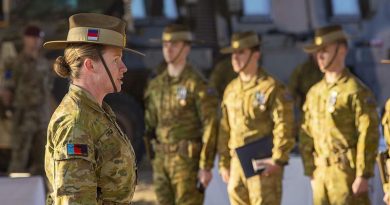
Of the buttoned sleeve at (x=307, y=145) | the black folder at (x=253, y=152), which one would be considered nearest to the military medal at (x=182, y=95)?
the black folder at (x=253, y=152)

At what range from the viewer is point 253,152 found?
6.95 m

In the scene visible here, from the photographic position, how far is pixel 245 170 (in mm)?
6906

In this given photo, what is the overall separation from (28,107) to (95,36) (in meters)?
6.42

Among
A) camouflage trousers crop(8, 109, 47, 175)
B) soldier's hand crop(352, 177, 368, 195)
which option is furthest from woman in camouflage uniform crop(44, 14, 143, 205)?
camouflage trousers crop(8, 109, 47, 175)

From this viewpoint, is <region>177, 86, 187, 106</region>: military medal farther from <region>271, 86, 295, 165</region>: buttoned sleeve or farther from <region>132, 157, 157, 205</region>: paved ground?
<region>132, 157, 157, 205</region>: paved ground

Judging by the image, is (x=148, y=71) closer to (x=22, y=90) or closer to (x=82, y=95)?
(x=22, y=90)

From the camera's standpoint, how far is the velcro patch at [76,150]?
12.6ft

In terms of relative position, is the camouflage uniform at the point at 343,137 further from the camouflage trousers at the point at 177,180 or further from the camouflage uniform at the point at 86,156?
the camouflage uniform at the point at 86,156

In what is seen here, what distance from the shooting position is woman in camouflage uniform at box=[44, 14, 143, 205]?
3846 millimetres

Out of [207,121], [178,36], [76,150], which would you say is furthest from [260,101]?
[76,150]

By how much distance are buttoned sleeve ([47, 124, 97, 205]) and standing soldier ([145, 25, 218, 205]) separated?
11.5ft

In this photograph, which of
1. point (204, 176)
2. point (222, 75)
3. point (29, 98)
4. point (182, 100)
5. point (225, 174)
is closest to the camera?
point (225, 174)

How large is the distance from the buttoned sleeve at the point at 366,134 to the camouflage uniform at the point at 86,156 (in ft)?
8.64

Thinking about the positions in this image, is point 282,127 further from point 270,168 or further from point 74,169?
point 74,169
